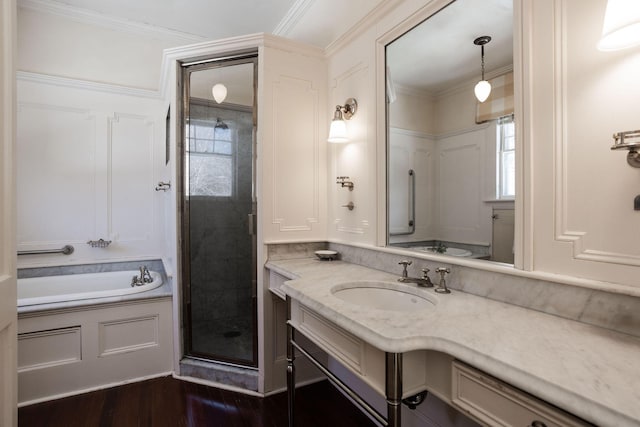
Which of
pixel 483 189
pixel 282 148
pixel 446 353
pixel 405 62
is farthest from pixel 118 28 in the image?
pixel 446 353

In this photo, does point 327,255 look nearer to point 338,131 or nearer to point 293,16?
point 338,131

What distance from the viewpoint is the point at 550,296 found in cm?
102

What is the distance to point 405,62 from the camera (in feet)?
5.65

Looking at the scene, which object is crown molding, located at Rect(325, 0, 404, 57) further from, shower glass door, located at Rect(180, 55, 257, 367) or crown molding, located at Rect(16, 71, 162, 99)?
crown molding, located at Rect(16, 71, 162, 99)

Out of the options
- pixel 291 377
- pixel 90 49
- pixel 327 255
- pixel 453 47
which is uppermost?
pixel 90 49

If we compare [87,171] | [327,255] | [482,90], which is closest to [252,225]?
[327,255]

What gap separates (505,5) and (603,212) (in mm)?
843

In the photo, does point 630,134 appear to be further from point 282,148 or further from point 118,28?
point 118,28

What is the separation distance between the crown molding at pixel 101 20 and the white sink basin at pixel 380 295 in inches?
125

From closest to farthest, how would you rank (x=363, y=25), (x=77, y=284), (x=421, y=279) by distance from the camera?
(x=421, y=279) → (x=363, y=25) → (x=77, y=284)

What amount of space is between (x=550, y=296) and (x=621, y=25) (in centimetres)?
77

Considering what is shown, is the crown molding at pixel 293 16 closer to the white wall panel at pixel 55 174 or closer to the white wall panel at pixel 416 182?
the white wall panel at pixel 416 182

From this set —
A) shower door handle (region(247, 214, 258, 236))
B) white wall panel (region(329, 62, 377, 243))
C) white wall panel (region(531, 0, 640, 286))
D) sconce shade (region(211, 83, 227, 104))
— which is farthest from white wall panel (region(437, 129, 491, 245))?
sconce shade (region(211, 83, 227, 104))

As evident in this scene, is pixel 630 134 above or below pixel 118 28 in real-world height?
below
